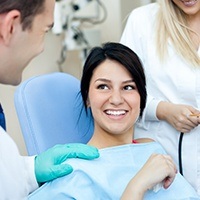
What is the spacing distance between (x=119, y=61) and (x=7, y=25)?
69cm

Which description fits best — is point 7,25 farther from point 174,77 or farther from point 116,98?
point 174,77

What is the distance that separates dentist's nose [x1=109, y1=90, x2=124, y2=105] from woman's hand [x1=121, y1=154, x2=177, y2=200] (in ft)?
0.82

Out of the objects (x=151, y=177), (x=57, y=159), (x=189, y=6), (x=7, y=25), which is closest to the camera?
(x=7, y=25)

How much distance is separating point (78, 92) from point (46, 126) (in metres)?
0.21

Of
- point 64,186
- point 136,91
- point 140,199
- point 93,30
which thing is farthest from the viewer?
point 93,30

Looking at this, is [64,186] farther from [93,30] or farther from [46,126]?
[93,30]

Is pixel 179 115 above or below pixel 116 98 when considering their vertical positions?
below

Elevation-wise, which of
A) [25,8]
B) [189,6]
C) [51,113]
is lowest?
[51,113]

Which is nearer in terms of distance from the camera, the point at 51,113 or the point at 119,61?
the point at 119,61

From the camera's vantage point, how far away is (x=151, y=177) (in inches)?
56.3

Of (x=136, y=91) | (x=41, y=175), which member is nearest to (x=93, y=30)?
(x=136, y=91)

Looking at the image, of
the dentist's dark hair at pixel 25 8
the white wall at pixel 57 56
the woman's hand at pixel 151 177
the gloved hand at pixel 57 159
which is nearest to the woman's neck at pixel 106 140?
the gloved hand at pixel 57 159

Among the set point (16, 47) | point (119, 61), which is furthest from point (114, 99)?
point (16, 47)

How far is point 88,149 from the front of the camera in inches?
62.2
